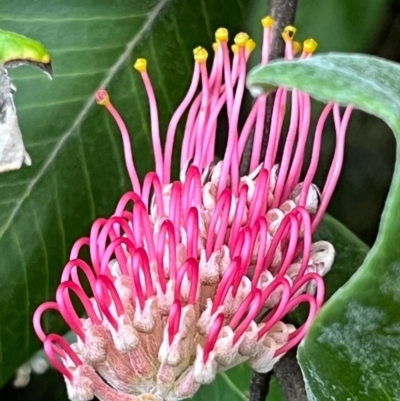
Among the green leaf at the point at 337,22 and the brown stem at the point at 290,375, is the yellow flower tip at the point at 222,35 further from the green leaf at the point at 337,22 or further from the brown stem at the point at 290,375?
the green leaf at the point at 337,22

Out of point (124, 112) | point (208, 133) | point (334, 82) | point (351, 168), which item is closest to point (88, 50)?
point (124, 112)

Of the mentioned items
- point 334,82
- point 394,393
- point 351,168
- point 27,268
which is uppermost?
point 334,82

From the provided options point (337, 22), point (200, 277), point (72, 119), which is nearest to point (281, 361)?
point (200, 277)

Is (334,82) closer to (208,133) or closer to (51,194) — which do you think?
(208,133)

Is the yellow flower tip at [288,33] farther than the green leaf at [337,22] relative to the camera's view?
No

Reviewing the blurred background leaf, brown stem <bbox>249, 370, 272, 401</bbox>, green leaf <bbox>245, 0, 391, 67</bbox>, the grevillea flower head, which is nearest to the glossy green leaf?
the grevillea flower head

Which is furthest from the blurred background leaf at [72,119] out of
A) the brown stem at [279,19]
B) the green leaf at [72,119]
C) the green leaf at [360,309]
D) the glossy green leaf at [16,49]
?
the green leaf at [360,309]

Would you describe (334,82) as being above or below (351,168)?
above
